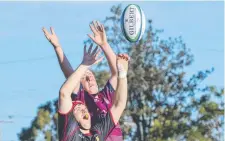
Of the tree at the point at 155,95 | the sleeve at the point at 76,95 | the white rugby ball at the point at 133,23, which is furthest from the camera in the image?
the tree at the point at 155,95

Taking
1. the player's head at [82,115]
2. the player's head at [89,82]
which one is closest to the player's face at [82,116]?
the player's head at [82,115]

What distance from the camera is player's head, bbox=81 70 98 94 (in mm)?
8445

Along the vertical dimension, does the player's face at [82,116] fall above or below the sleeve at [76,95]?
below

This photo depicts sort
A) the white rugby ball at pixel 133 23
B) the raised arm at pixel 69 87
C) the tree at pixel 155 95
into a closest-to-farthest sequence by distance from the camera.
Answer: the raised arm at pixel 69 87 → the white rugby ball at pixel 133 23 → the tree at pixel 155 95

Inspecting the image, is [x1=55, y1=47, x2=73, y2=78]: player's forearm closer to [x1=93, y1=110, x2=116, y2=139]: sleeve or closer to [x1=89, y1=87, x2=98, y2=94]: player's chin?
[x1=89, y1=87, x2=98, y2=94]: player's chin

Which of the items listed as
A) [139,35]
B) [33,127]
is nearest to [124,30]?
[139,35]

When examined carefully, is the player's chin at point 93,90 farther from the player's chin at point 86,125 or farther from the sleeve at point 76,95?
the player's chin at point 86,125

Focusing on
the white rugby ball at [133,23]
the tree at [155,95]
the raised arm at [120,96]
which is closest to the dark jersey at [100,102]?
the raised arm at [120,96]

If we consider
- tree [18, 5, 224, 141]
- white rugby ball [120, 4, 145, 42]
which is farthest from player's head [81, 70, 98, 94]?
tree [18, 5, 224, 141]

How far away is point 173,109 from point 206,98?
86.9 inches

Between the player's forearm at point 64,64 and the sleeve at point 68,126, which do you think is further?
the player's forearm at point 64,64

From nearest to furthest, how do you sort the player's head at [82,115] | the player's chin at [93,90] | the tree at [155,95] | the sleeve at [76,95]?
the player's head at [82,115], the sleeve at [76,95], the player's chin at [93,90], the tree at [155,95]

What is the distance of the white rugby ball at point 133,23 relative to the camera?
10.1 metres

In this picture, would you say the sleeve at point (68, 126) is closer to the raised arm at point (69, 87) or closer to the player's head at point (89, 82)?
the raised arm at point (69, 87)
